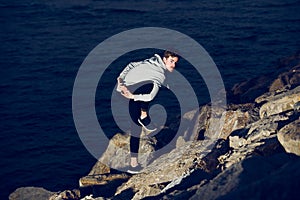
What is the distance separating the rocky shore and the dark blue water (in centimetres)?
259

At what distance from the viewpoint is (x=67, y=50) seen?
1105 inches

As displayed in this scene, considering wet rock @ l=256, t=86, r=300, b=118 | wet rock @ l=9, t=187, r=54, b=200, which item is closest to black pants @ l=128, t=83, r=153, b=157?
wet rock @ l=256, t=86, r=300, b=118

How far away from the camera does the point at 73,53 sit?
27.6 meters

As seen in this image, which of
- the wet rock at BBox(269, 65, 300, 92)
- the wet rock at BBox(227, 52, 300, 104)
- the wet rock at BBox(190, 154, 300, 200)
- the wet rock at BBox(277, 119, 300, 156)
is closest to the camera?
the wet rock at BBox(190, 154, 300, 200)

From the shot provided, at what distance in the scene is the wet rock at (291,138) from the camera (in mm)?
9469

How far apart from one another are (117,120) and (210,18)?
46.5ft

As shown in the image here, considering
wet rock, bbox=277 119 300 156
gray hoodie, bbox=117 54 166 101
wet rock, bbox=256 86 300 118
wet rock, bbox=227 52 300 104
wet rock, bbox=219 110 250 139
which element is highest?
gray hoodie, bbox=117 54 166 101

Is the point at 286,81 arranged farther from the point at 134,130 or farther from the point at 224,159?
the point at 224,159

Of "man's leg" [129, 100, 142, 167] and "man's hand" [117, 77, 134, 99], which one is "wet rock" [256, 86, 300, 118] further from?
"man's hand" [117, 77, 134, 99]

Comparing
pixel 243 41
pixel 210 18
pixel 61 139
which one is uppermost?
pixel 210 18

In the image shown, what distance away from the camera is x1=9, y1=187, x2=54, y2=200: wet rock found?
1572cm

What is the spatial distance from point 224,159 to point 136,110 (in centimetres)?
271

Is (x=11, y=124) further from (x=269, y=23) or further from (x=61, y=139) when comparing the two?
(x=269, y=23)

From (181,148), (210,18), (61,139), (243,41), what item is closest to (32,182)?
(61,139)
